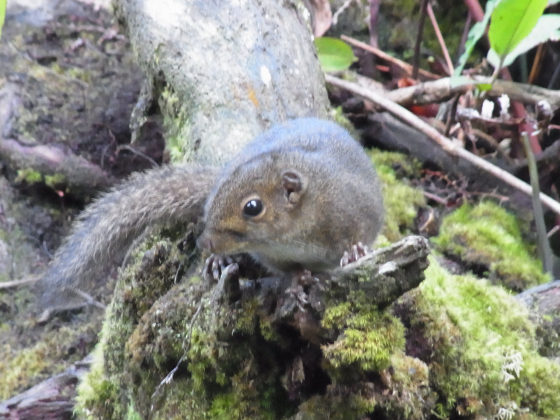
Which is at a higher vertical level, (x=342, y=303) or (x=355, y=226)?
(x=342, y=303)

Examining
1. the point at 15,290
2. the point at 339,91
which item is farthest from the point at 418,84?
the point at 15,290

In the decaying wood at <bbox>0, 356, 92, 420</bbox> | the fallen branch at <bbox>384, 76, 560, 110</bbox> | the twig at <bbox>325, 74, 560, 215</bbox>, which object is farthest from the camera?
the fallen branch at <bbox>384, 76, 560, 110</bbox>

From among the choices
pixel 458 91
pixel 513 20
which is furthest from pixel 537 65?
pixel 513 20

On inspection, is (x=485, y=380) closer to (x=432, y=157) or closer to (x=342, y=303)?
(x=342, y=303)

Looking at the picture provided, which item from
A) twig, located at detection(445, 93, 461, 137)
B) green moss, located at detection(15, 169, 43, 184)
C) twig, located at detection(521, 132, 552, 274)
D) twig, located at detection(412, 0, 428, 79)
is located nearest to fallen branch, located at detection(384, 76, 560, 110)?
twig, located at detection(445, 93, 461, 137)

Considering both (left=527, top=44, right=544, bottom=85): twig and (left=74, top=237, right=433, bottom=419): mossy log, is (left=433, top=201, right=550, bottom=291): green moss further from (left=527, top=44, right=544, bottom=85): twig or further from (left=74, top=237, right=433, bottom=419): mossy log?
(left=74, top=237, right=433, bottom=419): mossy log

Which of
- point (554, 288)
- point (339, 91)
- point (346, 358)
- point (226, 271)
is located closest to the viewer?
point (346, 358)
